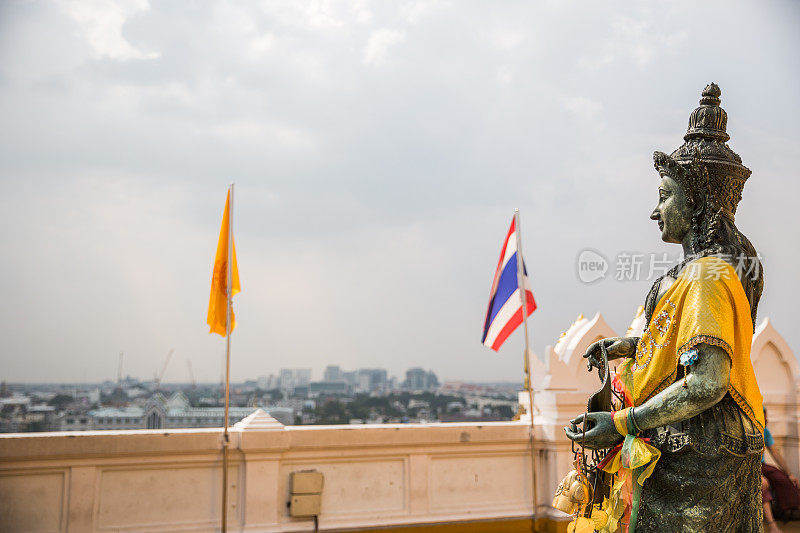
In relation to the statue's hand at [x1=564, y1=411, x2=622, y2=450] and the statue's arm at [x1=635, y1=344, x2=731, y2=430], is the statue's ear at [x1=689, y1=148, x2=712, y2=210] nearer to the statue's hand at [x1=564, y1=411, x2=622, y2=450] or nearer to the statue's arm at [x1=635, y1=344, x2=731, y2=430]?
the statue's arm at [x1=635, y1=344, x2=731, y2=430]

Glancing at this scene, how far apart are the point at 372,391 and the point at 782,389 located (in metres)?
17.8

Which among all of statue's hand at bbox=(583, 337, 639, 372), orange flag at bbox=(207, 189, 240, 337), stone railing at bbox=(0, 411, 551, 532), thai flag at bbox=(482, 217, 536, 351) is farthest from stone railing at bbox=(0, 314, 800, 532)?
statue's hand at bbox=(583, 337, 639, 372)

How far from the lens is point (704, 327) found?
226 cm

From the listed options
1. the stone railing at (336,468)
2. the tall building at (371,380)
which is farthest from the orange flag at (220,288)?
the tall building at (371,380)

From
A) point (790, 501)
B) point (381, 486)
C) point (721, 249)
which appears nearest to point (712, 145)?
point (721, 249)

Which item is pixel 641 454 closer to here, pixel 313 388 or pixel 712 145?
pixel 712 145

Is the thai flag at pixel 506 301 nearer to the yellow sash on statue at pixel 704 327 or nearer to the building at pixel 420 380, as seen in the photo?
the yellow sash on statue at pixel 704 327

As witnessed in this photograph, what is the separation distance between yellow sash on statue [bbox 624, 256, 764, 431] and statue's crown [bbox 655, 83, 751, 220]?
297mm

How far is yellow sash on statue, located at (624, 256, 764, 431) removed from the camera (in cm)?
227

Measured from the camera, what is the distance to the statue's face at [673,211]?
2.56 meters

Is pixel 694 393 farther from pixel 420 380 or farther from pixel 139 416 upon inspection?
pixel 420 380

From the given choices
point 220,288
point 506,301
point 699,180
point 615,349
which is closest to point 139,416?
point 220,288

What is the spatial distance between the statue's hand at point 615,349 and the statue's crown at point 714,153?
60cm

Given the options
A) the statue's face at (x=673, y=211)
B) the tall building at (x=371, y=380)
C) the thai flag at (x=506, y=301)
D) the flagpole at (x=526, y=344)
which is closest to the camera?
the statue's face at (x=673, y=211)
